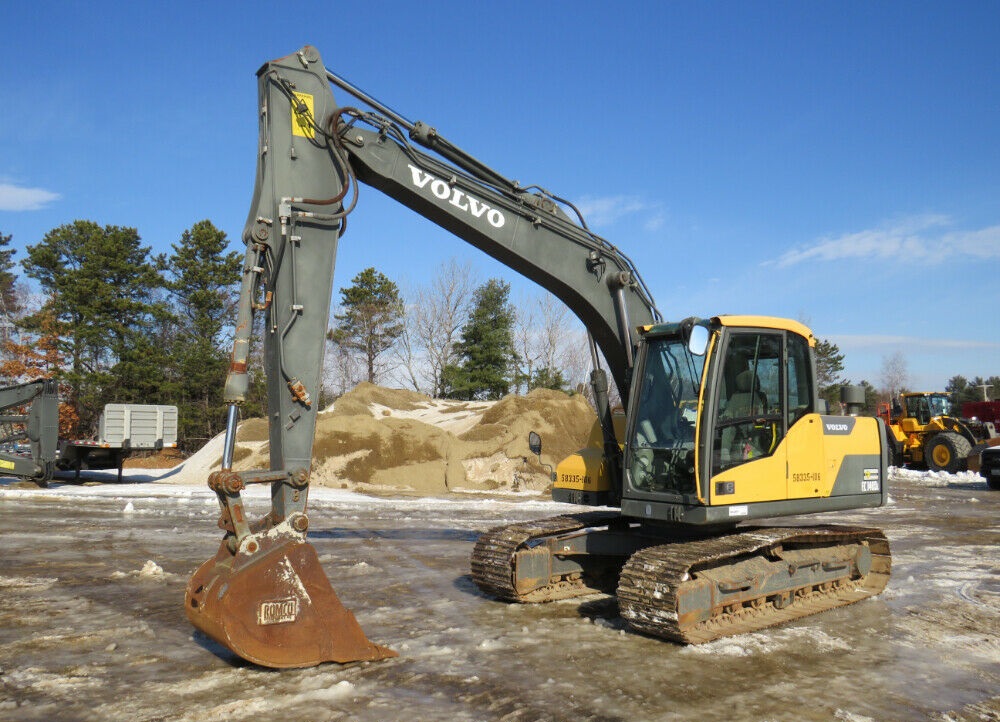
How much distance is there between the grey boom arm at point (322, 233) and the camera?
5.95 m

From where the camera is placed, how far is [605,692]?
5023mm

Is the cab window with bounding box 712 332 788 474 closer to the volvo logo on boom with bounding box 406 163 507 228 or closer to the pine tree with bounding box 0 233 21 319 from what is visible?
the volvo logo on boom with bounding box 406 163 507 228

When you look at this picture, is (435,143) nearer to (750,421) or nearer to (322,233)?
(322,233)

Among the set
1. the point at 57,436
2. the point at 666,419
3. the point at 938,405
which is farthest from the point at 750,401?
the point at 938,405

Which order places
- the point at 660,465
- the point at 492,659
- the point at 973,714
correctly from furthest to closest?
1. the point at 660,465
2. the point at 492,659
3. the point at 973,714

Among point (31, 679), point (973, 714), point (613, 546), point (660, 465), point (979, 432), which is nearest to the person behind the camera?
point (973, 714)

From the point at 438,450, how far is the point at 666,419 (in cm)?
1514

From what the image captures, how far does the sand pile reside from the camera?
2097 centimetres

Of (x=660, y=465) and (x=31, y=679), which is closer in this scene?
(x=31, y=679)

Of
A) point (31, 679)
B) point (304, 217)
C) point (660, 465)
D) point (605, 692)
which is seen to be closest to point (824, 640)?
point (660, 465)

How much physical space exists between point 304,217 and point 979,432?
2784cm

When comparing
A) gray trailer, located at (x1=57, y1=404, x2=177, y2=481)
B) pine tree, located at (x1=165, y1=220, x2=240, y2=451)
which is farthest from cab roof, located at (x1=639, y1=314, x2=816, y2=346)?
pine tree, located at (x1=165, y1=220, x2=240, y2=451)

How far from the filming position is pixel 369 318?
147 feet

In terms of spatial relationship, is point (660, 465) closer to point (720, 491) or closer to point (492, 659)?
point (720, 491)
